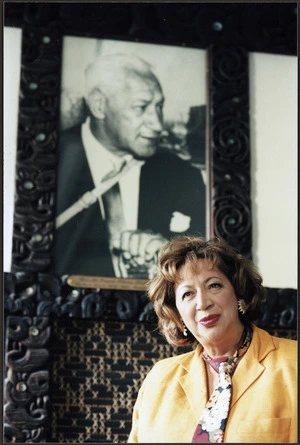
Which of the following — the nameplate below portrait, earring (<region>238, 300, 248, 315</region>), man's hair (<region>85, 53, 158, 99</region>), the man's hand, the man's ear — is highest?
man's hair (<region>85, 53, 158, 99</region>)

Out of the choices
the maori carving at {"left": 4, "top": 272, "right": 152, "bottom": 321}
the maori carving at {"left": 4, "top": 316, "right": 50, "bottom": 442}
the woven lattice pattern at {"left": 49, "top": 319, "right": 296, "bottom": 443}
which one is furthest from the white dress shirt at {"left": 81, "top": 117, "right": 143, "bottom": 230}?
the maori carving at {"left": 4, "top": 316, "right": 50, "bottom": 442}

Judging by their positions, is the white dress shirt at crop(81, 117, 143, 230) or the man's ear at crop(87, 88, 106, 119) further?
the man's ear at crop(87, 88, 106, 119)

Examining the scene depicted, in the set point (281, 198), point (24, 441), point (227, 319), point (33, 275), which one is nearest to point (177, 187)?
point (281, 198)

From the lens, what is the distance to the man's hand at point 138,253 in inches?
157

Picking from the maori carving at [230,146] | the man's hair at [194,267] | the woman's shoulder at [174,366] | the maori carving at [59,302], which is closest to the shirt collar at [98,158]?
the maori carving at [230,146]

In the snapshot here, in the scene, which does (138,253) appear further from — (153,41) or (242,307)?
(242,307)

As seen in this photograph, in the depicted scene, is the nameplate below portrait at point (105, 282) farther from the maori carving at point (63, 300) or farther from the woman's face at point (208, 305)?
the woman's face at point (208, 305)

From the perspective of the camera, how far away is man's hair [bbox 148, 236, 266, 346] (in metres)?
2.56

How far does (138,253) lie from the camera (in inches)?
158

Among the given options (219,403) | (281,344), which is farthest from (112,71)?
(219,403)

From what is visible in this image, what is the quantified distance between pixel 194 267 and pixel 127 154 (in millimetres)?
1707

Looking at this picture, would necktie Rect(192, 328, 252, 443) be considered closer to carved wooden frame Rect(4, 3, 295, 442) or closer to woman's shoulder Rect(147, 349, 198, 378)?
woman's shoulder Rect(147, 349, 198, 378)

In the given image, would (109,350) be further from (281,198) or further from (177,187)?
(281,198)

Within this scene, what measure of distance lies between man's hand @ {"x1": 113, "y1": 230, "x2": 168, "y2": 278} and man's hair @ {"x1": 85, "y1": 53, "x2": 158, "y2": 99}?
77 cm
